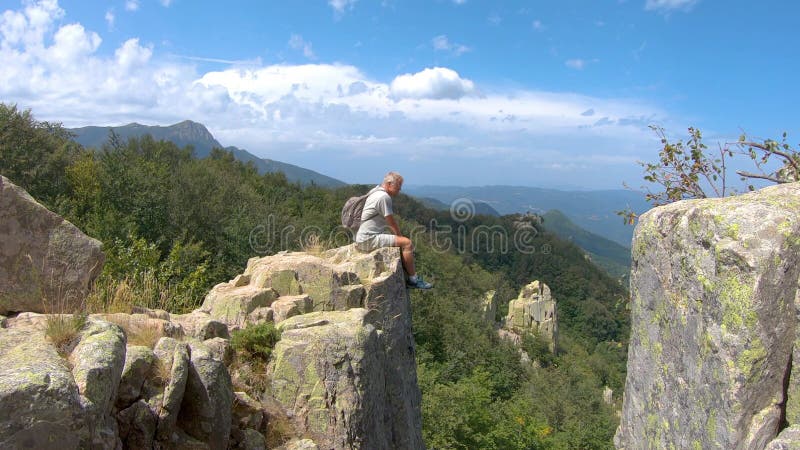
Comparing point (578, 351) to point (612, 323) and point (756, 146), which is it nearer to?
point (612, 323)

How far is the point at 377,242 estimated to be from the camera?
32.8 ft

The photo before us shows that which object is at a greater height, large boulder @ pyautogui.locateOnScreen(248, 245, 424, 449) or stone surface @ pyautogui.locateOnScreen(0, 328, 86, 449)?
stone surface @ pyautogui.locateOnScreen(0, 328, 86, 449)

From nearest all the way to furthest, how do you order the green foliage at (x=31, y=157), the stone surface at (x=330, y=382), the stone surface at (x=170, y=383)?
the stone surface at (x=170, y=383), the stone surface at (x=330, y=382), the green foliage at (x=31, y=157)

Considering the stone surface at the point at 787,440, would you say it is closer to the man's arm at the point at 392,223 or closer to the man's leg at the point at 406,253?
the man's leg at the point at 406,253

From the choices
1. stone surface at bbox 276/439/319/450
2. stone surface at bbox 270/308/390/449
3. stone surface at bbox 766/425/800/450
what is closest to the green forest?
stone surface at bbox 270/308/390/449

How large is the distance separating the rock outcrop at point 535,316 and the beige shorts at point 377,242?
53699 mm

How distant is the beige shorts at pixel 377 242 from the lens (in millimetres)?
9961

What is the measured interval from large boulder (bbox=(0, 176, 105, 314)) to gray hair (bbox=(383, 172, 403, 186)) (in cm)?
515

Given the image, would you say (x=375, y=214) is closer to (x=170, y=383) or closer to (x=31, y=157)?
(x=170, y=383)

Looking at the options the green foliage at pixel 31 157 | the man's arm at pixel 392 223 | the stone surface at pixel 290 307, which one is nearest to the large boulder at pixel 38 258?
the stone surface at pixel 290 307

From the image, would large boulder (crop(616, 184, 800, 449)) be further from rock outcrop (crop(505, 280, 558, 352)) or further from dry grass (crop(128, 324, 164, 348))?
rock outcrop (crop(505, 280, 558, 352))

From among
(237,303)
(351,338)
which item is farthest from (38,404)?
(237,303)

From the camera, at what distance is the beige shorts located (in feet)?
32.7

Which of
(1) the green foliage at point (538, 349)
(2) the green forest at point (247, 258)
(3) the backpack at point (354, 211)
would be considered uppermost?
(3) the backpack at point (354, 211)
